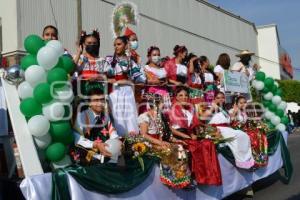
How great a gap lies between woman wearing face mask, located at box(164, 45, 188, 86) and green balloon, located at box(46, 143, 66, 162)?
3.14 m

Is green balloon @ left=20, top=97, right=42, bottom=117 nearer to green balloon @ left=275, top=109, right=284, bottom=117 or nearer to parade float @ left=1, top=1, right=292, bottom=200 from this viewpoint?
parade float @ left=1, top=1, right=292, bottom=200

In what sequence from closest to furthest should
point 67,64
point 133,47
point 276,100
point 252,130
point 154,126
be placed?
point 67,64
point 154,126
point 133,47
point 252,130
point 276,100

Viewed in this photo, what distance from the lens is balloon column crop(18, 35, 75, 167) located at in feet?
14.4

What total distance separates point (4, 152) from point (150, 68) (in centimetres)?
304

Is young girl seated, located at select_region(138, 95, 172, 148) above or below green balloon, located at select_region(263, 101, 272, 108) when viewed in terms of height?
below

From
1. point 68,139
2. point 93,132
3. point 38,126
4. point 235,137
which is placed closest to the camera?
point 38,126

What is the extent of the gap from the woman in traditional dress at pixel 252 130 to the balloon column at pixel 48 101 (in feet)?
12.7

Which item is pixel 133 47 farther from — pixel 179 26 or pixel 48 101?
pixel 179 26

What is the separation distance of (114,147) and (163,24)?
23.5 meters

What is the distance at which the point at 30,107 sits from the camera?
14.4 ft

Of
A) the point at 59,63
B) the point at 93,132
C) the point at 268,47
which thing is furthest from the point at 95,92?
the point at 268,47

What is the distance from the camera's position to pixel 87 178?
14.5 ft

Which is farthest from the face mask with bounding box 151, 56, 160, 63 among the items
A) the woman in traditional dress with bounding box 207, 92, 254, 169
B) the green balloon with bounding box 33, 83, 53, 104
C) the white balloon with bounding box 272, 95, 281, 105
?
the white balloon with bounding box 272, 95, 281, 105

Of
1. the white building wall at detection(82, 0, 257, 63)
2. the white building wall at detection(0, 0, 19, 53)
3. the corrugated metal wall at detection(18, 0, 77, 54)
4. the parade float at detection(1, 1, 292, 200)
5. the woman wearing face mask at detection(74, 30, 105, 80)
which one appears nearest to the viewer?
the parade float at detection(1, 1, 292, 200)
